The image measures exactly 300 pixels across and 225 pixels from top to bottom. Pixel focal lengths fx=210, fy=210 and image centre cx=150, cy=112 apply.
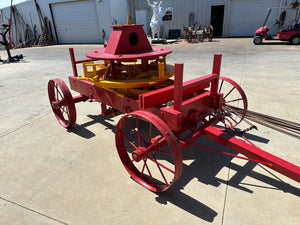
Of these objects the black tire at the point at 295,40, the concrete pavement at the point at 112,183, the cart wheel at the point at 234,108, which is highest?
the black tire at the point at 295,40

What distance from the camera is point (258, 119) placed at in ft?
13.1

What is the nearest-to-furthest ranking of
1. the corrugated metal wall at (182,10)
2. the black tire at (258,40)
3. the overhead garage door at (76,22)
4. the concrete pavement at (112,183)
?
the concrete pavement at (112,183), the black tire at (258,40), the corrugated metal wall at (182,10), the overhead garage door at (76,22)

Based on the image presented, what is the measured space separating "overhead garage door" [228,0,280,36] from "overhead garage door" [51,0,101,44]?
1207 centimetres

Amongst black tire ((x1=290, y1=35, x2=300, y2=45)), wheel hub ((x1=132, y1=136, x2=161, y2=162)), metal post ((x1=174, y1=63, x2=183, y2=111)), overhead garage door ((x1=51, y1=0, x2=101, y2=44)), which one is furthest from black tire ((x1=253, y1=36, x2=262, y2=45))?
wheel hub ((x1=132, y1=136, x2=161, y2=162))

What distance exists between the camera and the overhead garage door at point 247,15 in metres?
16.8

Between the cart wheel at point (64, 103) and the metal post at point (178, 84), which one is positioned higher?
the metal post at point (178, 84)

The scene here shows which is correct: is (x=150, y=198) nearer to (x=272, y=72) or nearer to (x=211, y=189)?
(x=211, y=189)

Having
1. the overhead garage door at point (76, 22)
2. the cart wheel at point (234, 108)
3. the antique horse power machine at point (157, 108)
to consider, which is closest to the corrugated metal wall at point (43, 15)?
the overhead garage door at point (76, 22)

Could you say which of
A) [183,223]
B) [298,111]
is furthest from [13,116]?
[298,111]

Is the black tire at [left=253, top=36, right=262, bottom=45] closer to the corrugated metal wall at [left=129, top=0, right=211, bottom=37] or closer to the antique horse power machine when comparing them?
the corrugated metal wall at [left=129, top=0, right=211, bottom=37]

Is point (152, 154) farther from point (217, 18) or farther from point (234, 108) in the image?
point (217, 18)

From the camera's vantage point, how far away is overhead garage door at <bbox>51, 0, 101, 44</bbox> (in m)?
19.5

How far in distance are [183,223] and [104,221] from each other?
813 mm

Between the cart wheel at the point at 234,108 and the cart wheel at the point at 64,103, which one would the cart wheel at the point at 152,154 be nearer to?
the cart wheel at the point at 64,103
